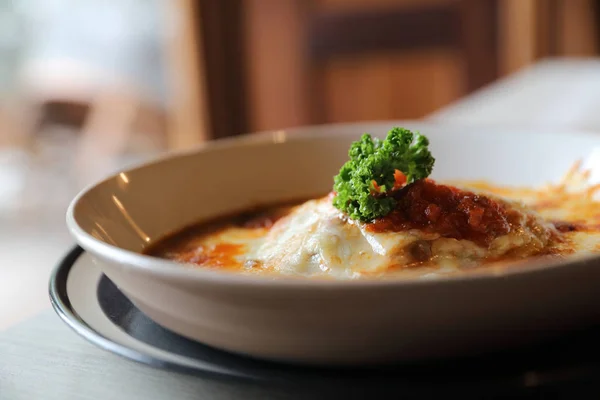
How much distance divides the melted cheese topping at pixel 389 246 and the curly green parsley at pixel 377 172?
0.02 meters

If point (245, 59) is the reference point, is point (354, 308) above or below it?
above

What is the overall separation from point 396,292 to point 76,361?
1.45 ft

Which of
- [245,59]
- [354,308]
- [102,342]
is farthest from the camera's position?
[245,59]

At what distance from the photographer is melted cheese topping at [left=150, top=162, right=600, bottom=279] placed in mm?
930

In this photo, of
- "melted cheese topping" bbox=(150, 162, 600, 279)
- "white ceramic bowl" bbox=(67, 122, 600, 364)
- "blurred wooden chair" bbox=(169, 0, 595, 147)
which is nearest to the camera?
"white ceramic bowl" bbox=(67, 122, 600, 364)

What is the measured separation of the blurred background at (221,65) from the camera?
4.11 metres

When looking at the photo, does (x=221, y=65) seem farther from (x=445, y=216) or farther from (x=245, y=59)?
(x=445, y=216)

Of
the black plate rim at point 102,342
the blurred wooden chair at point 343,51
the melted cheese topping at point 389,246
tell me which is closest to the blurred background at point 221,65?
the blurred wooden chair at point 343,51

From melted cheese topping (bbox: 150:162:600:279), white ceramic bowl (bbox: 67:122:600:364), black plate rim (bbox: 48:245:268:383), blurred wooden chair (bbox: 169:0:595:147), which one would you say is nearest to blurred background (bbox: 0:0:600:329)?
blurred wooden chair (bbox: 169:0:595:147)

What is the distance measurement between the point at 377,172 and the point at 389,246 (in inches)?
4.1

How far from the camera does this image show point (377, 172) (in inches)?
38.3

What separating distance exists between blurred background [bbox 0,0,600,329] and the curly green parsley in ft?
9.88

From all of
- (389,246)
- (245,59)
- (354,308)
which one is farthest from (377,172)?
(245,59)

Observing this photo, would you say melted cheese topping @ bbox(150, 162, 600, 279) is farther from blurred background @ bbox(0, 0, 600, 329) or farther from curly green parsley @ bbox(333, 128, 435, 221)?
blurred background @ bbox(0, 0, 600, 329)
